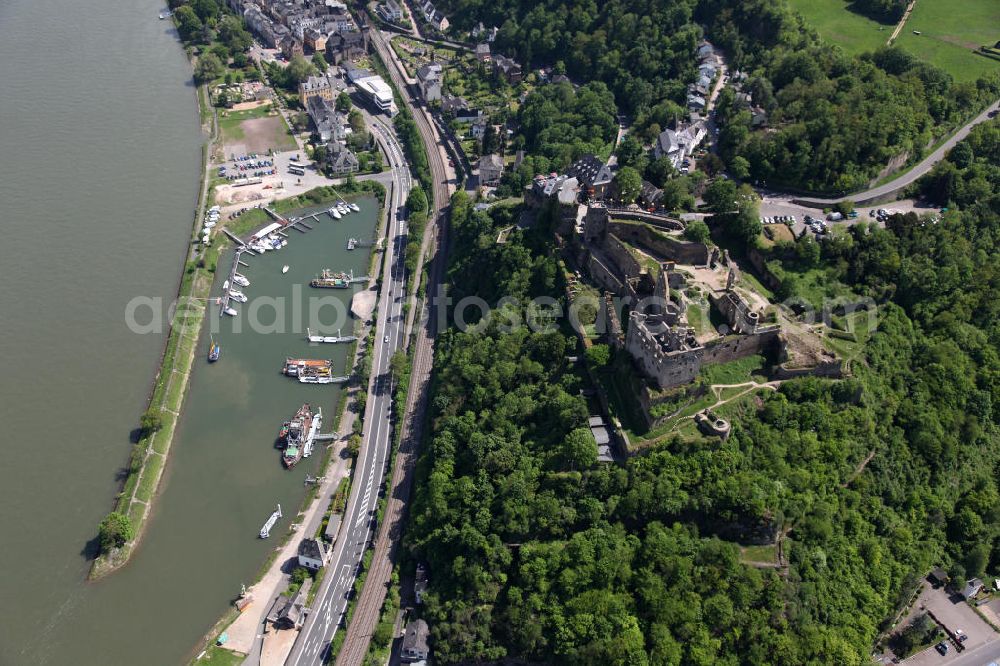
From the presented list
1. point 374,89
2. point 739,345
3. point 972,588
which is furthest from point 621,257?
point 374,89

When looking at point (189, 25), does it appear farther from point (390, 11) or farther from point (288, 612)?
point (288, 612)

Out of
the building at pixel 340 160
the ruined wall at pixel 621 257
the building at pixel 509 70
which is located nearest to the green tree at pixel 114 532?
the ruined wall at pixel 621 257

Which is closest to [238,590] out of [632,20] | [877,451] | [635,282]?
[635,282]

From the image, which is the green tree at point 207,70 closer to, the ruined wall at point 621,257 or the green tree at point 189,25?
the green tree at point 189,25

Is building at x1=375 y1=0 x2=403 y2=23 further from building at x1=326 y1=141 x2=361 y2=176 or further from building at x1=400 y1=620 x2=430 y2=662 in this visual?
building at x1=400 y1=620 x2=430 y2=662

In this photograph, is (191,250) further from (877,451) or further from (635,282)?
(877,451)
